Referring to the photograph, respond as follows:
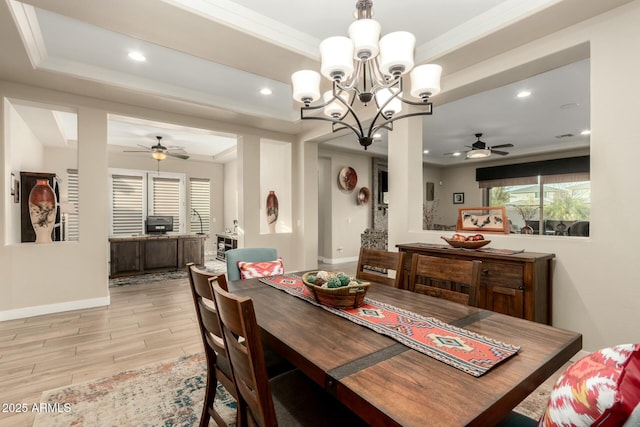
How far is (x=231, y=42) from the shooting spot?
2635 millimetres

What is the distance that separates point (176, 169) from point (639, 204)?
8.77 metres

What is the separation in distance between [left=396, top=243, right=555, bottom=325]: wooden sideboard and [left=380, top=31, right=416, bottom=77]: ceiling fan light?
5.56 ft

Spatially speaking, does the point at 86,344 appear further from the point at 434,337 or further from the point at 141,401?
the point at 434,337

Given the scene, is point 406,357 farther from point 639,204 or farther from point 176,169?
point 176,169

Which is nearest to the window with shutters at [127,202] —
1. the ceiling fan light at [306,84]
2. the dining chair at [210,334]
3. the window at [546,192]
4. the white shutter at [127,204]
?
the white shutter at [127,204]

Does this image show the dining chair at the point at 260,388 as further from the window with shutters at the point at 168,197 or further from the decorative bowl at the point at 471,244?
the window with shutters at the point at 168,197

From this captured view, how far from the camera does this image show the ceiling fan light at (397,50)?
1.74m

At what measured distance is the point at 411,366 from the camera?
981 millimetres

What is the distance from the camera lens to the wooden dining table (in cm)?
78

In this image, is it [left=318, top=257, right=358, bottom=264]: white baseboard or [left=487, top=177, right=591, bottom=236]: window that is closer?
[left=318, top=257, right=358, bottom=264]: white baseboard

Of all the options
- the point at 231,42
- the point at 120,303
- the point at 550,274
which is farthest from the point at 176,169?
the point at 550,274

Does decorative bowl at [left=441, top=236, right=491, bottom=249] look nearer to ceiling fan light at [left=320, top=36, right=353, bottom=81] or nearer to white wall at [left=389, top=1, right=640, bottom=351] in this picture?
white wall at [left=389, top=1, right=640, bottom=351]

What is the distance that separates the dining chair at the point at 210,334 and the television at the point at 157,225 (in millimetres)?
5582

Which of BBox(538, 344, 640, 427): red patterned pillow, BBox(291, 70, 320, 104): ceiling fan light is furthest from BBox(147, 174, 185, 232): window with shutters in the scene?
BBox(538, 344, 640, 427): red patterned pillow
